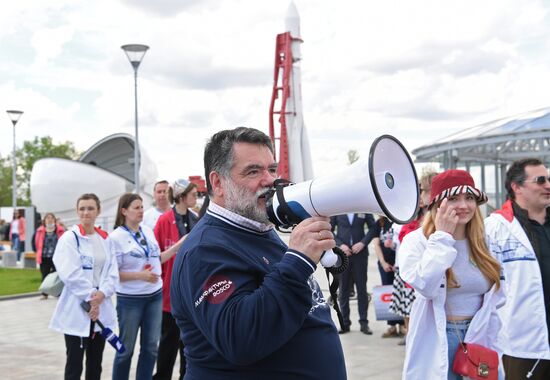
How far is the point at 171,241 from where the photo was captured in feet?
20.9

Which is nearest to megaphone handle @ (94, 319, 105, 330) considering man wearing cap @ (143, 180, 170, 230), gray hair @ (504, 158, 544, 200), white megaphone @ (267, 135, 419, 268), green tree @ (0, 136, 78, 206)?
man wearing cap @ (143, 180, 170, 230)

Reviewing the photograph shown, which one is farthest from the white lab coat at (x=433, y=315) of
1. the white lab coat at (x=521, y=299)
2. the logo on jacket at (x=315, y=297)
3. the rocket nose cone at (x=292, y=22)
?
the rocket nose cone at (x=292, y=22)

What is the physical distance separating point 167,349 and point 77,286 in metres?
1.22

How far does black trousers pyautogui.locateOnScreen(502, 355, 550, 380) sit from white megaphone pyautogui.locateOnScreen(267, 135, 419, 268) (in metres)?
2.31

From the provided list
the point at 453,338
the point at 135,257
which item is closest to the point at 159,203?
the point at 135,257

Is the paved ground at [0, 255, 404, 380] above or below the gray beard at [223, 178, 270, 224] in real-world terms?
below

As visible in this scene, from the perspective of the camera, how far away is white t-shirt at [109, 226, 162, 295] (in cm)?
569

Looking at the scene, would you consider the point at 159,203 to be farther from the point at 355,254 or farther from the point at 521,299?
the point at 521,299

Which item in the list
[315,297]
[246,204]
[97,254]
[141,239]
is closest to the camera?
[246,204]

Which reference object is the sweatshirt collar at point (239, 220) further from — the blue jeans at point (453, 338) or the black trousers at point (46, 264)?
the black trousers at point (46, 264)

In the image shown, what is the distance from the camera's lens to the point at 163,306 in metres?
6.16

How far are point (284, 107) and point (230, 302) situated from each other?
35394mm

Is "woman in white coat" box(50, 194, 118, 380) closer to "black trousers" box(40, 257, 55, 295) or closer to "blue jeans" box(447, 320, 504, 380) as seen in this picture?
"blue jeans" box(447, 320, 504, 380)

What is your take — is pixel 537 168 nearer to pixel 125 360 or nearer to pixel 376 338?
pixel 125 360
